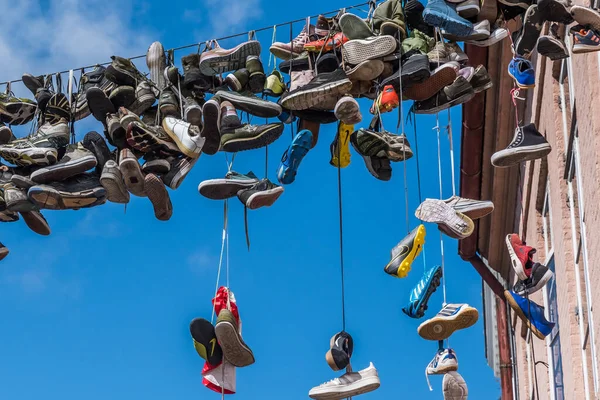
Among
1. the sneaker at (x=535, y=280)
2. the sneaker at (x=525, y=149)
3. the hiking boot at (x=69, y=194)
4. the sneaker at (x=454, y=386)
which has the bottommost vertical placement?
the sneaker at (x=454, y=386)

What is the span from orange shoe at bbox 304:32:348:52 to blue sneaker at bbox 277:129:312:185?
1.96 feet

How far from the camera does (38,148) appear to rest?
8.96 metres

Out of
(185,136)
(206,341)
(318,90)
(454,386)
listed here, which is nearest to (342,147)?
(318,90)

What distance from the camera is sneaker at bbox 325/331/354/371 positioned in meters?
7.75

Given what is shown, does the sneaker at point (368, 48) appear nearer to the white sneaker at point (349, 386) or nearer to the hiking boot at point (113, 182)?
the hiking boot at point (113, 182)

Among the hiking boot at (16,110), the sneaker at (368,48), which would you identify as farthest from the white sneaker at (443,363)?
Result: the hiking boot at (16,110)

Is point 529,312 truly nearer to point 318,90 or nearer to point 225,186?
point 318,90

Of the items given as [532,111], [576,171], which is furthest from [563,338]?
[532,111]

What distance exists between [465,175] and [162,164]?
4474 millimetres

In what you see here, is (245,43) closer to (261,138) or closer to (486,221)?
(261,138)

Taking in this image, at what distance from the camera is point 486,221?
13164 millimetres

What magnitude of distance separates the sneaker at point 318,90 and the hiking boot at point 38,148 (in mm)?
1858

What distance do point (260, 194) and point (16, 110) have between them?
2.38 m

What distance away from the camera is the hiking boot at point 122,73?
9156 millimetres
